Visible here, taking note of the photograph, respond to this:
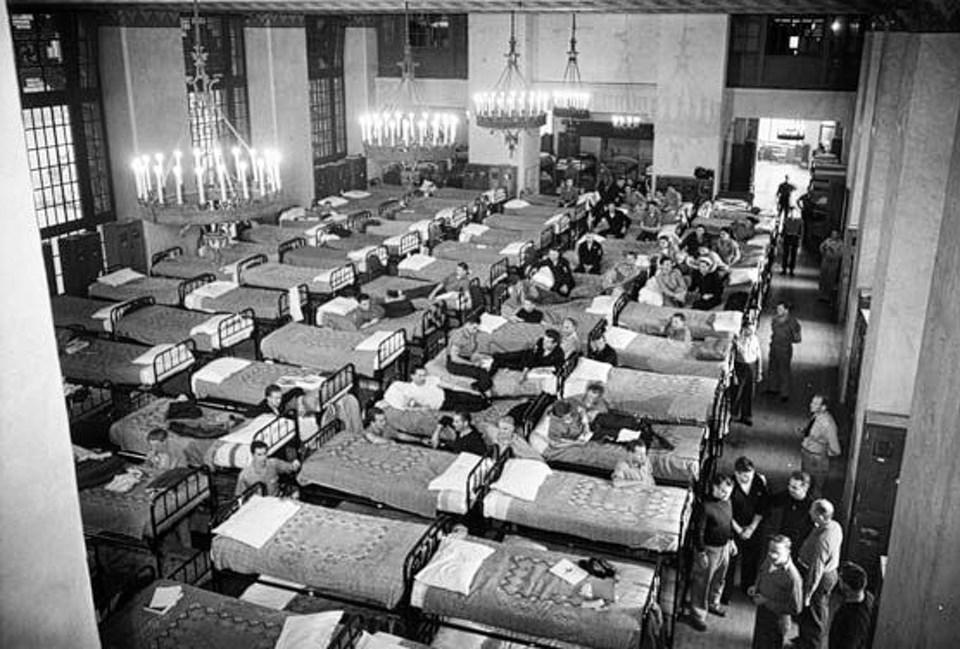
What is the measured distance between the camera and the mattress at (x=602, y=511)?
8.43 m

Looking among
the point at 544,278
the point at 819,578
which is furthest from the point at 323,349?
the point at 819,578

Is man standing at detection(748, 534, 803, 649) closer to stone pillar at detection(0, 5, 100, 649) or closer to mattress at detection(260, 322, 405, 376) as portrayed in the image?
stone pillar at detection(0, 5, 100, 649)

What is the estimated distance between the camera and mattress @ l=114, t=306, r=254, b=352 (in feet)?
43.6

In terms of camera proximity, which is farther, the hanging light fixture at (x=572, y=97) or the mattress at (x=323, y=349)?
the hanging light fixture at (x=572, y=97)

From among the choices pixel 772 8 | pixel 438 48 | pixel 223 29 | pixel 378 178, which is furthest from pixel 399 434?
pixel 438 48

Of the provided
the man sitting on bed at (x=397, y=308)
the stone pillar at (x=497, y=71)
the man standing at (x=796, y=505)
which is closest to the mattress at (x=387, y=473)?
the man standing at (x=796, y=505)

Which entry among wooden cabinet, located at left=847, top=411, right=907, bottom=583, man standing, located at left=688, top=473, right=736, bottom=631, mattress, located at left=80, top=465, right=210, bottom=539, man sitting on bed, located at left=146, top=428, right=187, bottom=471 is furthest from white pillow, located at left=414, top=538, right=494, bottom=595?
wooden cabinet, located at left=847, top=411, right=907, bottom=583

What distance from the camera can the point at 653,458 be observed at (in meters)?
9.98

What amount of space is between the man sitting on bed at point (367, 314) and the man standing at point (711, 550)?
6681 mm

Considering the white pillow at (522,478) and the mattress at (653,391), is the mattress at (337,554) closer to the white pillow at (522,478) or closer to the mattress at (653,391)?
the white pillow at (522,478)

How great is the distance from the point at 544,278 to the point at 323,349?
4.63m

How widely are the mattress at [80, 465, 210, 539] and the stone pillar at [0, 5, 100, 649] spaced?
243 inches

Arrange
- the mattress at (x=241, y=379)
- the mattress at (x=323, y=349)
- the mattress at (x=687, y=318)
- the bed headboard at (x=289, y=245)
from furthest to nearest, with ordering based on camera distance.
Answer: the bed headboard at (x=289, y=245), the mattress at (x=687, y=318), the mattress at (x=323, y=349), the mattress at (x=241, y=379)

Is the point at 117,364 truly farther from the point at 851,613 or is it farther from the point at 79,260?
the point at 851,613
